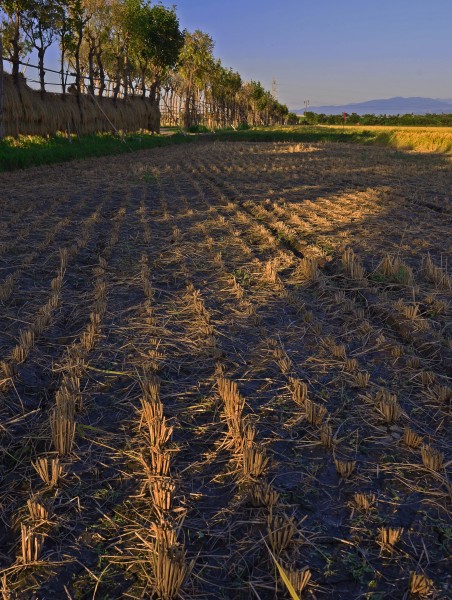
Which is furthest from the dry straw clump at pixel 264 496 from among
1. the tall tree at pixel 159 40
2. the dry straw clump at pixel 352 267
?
the tall tree at pixel 159 40

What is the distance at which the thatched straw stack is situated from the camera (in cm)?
1727

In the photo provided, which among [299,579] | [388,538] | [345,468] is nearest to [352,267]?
[345,468]

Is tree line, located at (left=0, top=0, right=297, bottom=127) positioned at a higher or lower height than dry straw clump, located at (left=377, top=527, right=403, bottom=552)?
higher

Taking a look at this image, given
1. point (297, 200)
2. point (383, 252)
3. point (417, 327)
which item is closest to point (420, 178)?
point (297, 200)

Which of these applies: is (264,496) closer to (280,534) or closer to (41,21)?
(280,534)

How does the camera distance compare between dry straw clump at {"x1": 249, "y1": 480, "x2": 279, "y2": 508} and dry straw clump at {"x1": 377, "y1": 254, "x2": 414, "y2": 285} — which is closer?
dry straw clump at {"x1": 249, "y1": 480, "x2": 279, "y2": 508}

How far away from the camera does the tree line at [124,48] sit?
65.8 feet

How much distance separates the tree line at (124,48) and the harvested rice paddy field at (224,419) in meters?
15.8

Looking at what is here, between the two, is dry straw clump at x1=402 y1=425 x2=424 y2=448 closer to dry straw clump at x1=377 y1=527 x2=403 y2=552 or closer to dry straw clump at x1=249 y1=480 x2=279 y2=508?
dry straw clump at x1=377 y1=527 x2=403 y2=552

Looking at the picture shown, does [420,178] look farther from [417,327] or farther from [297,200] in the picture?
[417,327]

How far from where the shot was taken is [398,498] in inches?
88.6

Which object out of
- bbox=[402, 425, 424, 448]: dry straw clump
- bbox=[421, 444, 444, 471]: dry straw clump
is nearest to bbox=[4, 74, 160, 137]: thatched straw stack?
bbox=[402, 425, 424, 448]: dry straw clump

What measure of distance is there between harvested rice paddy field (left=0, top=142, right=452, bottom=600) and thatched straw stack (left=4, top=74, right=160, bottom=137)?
1281 cm

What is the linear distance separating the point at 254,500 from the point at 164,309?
2.48 meters
